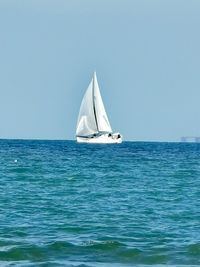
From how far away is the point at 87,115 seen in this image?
140 meters

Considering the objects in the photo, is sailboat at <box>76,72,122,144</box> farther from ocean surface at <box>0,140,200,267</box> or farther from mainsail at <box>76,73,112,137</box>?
ocean surface at <box>0,140,200,267</box>

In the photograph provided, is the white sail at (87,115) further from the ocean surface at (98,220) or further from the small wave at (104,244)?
the small wave at (104,244)

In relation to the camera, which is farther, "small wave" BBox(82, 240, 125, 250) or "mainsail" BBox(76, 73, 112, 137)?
"mainsail" BBox(76, 73, 112, 137)

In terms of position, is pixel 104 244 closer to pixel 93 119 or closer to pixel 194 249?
pixel 194 249

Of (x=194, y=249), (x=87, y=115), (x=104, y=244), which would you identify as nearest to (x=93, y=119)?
(x=87, y=115)

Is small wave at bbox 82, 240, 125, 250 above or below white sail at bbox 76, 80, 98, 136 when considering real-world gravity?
below

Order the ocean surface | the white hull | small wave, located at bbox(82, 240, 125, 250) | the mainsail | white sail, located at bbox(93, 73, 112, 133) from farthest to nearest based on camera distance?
the white hull, white sail, located at bbox(93, 73, 112, 133), the mainsail, small wave, located at bbox(82, 240, 125, 250), the ocean surface

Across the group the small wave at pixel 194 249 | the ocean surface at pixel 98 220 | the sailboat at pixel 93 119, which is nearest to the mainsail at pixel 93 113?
the sailboat at pixel 93 119

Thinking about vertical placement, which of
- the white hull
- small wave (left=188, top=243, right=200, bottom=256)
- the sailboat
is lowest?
small wave (left=188, top=243, right=200, bottom=256)

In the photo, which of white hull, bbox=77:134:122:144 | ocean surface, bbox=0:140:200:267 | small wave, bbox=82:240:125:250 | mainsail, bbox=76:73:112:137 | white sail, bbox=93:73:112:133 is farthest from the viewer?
white hull, bbox=77:134:122:144

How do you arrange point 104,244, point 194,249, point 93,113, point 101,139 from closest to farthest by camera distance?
point 194,249
point 104,244
point 93,113
point 101,139

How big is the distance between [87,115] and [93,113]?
1.08 m

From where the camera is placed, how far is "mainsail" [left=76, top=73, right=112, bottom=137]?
456ft

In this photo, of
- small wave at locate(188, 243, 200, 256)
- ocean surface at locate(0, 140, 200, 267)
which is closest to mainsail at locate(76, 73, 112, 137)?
ocean surface at locate(0, 140, 200, 267)
